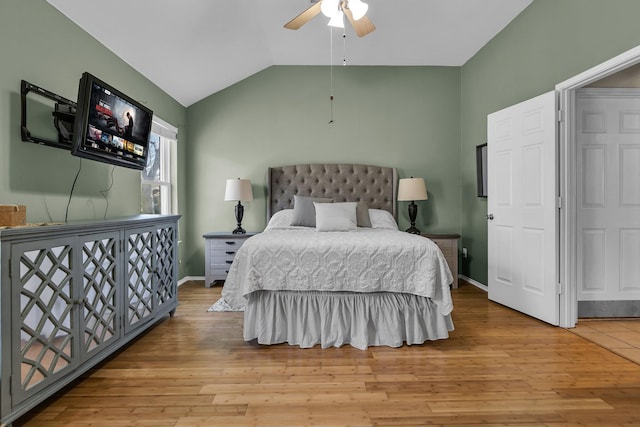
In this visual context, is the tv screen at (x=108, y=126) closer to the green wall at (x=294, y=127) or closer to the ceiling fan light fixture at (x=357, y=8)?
the green wall at (x=294, y=127)

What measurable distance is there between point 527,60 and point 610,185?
4.87 feet

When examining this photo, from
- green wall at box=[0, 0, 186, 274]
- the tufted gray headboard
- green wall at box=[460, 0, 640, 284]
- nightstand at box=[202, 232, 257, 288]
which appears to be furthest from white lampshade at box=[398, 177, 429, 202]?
green wall at box=[0, 0, 186, 274]

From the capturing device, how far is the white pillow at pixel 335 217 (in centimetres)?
373

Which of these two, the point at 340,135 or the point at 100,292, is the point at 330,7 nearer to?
the point at 340,135

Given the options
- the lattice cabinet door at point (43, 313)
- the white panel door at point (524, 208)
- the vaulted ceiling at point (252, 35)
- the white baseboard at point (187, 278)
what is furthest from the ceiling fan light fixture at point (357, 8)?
the white baseboard at point (187, 278)

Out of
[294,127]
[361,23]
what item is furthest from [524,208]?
[294,127]

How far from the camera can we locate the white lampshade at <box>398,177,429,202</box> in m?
4.71

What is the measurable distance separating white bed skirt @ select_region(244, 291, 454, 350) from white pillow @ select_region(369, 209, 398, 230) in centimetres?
168

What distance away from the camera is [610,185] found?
3314 mm

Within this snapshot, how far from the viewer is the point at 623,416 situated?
5.94 feet

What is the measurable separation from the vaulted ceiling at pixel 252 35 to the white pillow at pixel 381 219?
2148 mm

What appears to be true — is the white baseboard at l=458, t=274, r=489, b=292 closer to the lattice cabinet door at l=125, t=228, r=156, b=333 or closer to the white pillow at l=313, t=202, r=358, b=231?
the white pillow at l=313, t=202, r=358, b=231

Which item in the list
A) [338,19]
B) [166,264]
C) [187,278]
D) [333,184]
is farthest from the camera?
[187,278]

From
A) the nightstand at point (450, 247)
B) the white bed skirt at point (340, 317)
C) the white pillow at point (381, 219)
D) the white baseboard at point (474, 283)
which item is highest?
the white pillow at point (381, 219)
